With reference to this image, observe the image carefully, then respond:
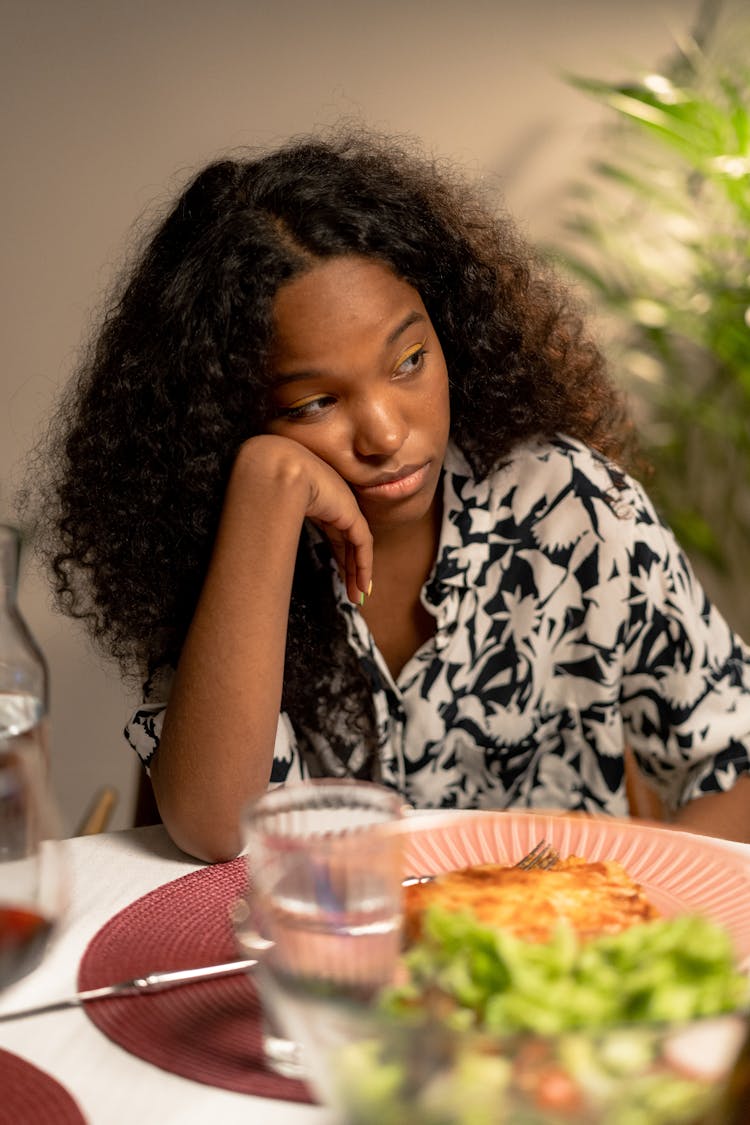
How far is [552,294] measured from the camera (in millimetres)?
1660

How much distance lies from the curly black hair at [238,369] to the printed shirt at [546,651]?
0.05m

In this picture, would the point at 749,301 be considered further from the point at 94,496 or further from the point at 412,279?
the point at 94,496

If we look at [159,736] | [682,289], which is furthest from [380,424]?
[682,289]

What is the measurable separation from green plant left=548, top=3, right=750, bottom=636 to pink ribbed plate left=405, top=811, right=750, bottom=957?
1547 mm

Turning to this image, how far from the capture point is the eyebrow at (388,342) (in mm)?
1230

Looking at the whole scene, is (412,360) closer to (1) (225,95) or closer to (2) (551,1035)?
(2) (551,1035)

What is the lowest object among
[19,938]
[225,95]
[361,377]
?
[19,938]

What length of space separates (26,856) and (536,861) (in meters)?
0.36

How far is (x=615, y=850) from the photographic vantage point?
919 millimetres

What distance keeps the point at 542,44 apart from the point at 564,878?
2.17m

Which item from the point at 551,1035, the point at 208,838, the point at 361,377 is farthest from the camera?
the point at 361,377

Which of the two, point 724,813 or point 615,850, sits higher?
point 615,850

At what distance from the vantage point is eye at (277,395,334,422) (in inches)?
49.3

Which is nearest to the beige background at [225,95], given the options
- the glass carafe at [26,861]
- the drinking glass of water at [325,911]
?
the glass carafe at [26,861]
